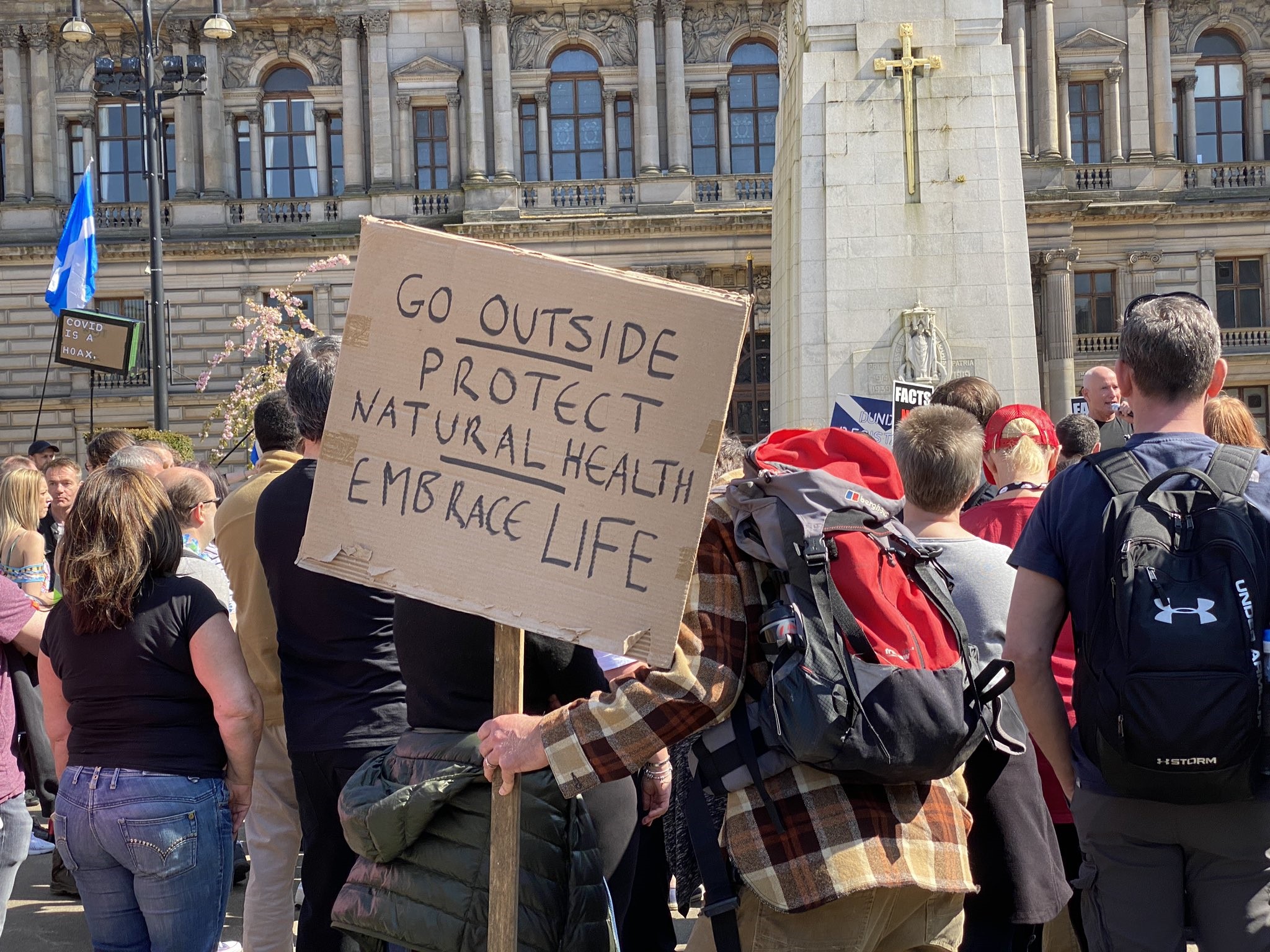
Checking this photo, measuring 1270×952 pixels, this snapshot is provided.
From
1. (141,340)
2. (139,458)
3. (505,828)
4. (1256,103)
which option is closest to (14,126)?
(141,340)

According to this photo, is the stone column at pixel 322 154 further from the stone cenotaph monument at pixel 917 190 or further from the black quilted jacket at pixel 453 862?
the black quilted jacket at pixel 453 862

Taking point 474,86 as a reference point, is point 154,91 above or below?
below

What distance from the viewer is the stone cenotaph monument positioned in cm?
934

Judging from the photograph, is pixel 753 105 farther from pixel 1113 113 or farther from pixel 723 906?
pixel 723 906

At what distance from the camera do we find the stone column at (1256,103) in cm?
3519

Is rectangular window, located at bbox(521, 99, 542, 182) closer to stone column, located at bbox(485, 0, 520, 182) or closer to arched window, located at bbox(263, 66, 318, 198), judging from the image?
stone column, located at bbox(485, 0, 520, 182)

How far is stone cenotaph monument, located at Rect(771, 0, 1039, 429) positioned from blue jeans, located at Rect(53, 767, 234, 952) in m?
6.65

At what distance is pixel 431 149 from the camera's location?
35344 millimetres

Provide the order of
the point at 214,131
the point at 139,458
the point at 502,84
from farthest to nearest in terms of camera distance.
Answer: the point at 214,131, the point at 502,84, the point at 139,458

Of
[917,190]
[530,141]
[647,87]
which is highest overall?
[647,87]

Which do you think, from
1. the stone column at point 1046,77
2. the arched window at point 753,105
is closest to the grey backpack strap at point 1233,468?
the arched window at point 753,105

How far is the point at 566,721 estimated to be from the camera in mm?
2533

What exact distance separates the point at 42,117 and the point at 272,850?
34.8m

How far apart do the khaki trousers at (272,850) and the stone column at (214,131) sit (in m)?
32.5
